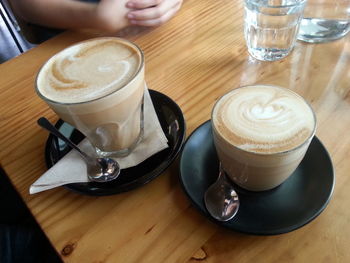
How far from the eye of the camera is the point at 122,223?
0.45m

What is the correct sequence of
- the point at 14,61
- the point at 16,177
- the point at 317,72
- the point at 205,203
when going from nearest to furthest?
the point at 205,203, the point at 16,177, the point at 317,72, the point at 14,61

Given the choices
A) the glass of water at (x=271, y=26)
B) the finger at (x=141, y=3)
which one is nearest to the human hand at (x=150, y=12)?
the finger at (x=141, y=3)

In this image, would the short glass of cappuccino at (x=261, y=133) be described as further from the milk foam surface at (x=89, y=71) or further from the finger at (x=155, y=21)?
the finger at (x=155, y=21)

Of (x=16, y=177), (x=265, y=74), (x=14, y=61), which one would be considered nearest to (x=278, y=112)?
(x=265, y=74)

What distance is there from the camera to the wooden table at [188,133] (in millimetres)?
409

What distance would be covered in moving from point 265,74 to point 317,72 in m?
0.10

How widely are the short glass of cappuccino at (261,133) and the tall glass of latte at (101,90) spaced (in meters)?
0.15

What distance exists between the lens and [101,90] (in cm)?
48

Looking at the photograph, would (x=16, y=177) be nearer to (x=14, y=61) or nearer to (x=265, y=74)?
Answer: (x=14, y=61)

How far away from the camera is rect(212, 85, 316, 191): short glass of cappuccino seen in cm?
39

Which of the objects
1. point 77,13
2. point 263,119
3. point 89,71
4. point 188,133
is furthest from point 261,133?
point 77,13

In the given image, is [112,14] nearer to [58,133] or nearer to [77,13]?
[77,13]

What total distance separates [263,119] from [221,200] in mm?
118

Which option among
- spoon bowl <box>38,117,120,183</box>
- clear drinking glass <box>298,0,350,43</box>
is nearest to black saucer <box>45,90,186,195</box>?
spoon bowl <box>38,117,120,183</box>
